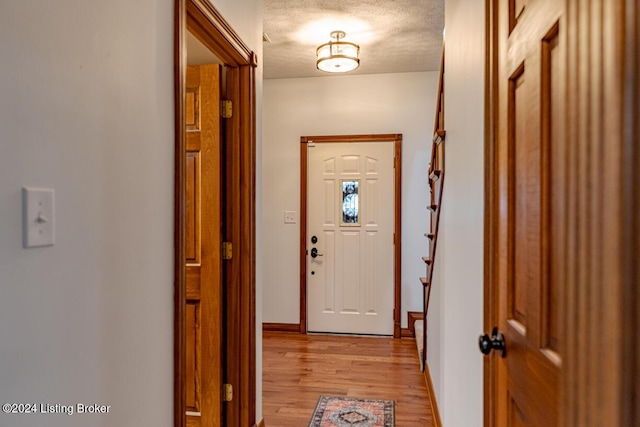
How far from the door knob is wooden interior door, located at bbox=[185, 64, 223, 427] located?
4.71 feet

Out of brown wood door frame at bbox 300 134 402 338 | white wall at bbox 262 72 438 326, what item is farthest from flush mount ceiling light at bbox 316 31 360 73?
brown wood door frame at bbox 300 134 402 338

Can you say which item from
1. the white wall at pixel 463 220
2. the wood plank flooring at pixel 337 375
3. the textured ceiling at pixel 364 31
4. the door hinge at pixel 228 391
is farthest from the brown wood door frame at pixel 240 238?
the textured ceiling at pixel 364 31

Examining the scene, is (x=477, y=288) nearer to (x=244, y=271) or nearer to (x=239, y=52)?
(x=244, y=271)

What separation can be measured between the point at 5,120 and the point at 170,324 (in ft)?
2.73

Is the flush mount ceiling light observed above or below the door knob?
above

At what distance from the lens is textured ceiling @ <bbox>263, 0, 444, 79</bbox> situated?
118 inches

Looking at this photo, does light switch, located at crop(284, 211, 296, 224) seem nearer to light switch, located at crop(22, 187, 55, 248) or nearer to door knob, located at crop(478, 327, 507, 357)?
door knob, located at crop(478, 327, 507, 357)

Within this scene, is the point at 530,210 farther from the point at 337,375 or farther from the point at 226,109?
the point at 337,375

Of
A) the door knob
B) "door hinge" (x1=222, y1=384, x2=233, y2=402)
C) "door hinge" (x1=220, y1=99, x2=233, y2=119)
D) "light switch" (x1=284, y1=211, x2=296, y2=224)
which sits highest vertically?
"door hinge" (x1=220, y1=99, x2=233, y2=119)

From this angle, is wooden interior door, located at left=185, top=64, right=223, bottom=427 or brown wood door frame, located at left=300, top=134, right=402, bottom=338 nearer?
wooden interior door, located at left=185, top=64, right=223, bottom=427

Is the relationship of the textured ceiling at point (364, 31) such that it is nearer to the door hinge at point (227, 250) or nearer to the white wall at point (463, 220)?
the white wall at point (463, 220)

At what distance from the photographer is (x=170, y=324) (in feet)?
4.65

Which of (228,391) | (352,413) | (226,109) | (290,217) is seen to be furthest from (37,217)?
(290,217)

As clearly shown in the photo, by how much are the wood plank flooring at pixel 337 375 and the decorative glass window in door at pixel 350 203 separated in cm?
123
